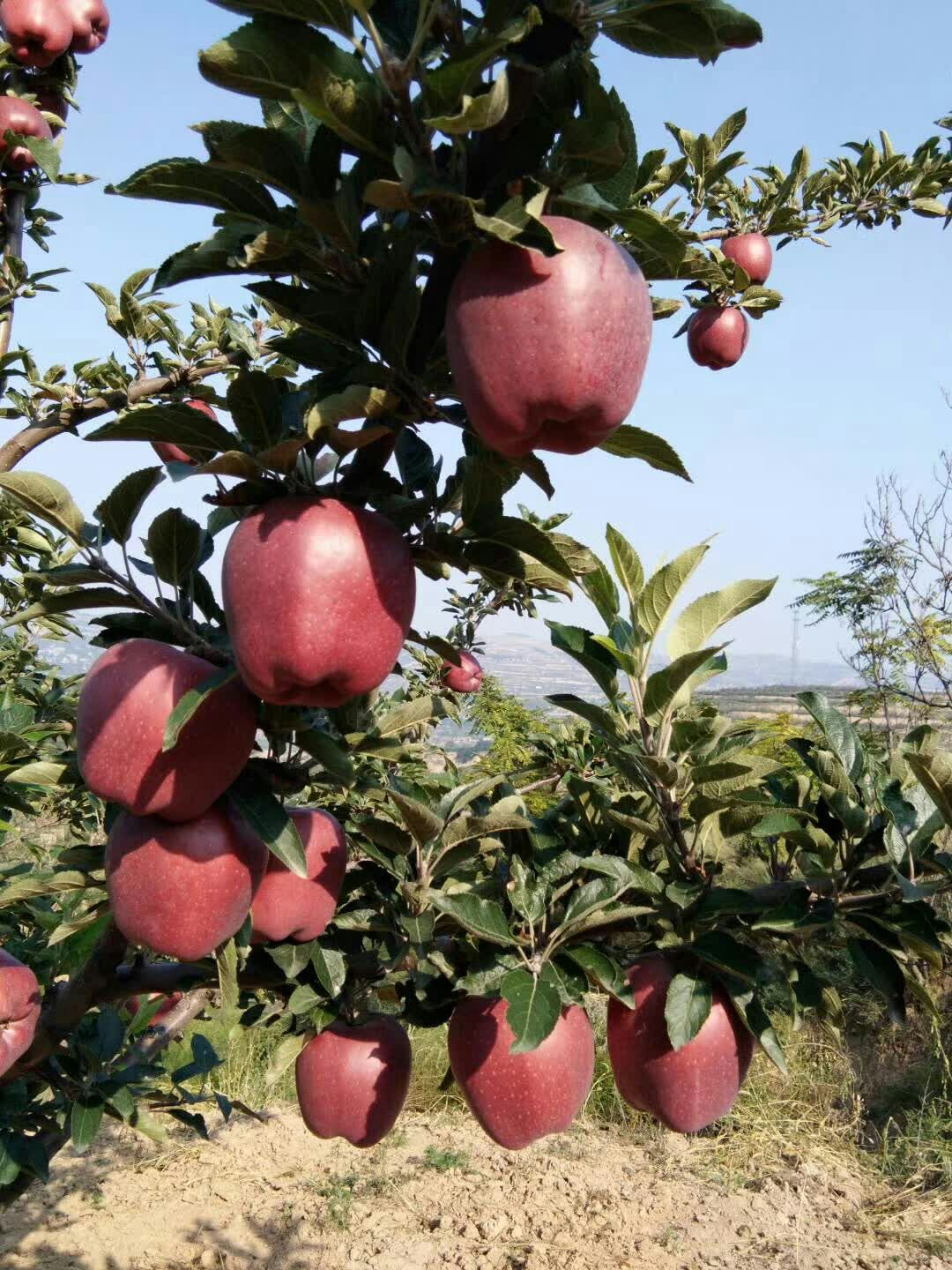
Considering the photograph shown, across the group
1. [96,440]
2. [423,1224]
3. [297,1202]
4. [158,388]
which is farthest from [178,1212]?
[96,440]

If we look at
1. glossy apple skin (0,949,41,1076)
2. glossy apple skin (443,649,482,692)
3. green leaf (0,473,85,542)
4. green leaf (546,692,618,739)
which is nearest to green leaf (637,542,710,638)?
green leaf (546,692,618,739)

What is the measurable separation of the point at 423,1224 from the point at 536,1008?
137 inches

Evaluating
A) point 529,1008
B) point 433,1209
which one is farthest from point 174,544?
point 433,1209

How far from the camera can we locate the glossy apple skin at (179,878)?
2.87 feet

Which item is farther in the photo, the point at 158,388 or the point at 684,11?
the point at 158,388

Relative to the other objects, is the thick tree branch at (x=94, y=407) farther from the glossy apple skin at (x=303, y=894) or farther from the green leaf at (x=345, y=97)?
the green leaf at (x=345, y=97)

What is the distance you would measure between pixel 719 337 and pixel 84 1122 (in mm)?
2309

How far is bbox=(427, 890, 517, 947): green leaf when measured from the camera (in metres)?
0.98

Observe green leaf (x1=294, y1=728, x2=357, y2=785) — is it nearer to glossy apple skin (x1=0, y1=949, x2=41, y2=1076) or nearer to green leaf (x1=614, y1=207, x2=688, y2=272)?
green leaf (x1=614, y1=207, x2=688, y2=272)

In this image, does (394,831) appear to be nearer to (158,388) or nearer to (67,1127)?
(67,1127)

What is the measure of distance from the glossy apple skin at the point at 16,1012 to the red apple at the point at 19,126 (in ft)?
5.87

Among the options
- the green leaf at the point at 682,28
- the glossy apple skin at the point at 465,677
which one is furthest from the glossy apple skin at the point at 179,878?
the glossy apple skin at the point at 465,677

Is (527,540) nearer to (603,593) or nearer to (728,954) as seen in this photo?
(603,593)

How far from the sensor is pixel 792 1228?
149 inches
